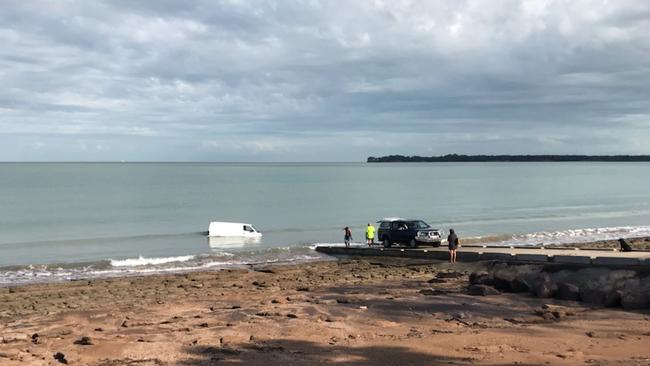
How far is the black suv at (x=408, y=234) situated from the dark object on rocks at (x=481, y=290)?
12.1 m

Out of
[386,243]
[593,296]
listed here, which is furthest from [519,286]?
[386,243]

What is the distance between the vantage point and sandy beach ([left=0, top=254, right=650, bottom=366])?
12.1 m

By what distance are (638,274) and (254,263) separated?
18.2 m

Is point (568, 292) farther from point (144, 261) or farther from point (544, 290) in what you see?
point (144, 261)

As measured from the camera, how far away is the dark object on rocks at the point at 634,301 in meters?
16.2

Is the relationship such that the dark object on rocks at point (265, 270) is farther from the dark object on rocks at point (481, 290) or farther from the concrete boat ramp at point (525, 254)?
the dark object on rocks at point (481, 290)

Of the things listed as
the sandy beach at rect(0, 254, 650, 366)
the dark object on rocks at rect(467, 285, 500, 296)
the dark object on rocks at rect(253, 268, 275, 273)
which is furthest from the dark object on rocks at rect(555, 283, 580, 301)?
the dark object on rocks at rect(253, 268, 275, 273)

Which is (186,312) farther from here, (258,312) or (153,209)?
(153,209)

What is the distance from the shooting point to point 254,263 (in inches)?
1232

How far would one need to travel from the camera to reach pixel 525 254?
24344 mm

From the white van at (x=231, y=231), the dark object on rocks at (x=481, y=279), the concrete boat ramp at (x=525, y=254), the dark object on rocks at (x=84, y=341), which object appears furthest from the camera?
the white van at (x=231, y=231)

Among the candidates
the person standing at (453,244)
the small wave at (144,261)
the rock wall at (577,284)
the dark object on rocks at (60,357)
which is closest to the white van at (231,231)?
the small wave at (144,261)

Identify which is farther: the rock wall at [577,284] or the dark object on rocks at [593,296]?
the dark object on rocks at [593,296]

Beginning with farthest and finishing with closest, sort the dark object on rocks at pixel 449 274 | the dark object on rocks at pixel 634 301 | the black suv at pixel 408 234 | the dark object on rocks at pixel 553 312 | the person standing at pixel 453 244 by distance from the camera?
the black suv at pixel 408 234, the person standing at pixel 453 244, the dark object on rocks at pixel 449 274, the dark object on rocks at pixel 634 301, the dark object on rocks at pixel 553 312
